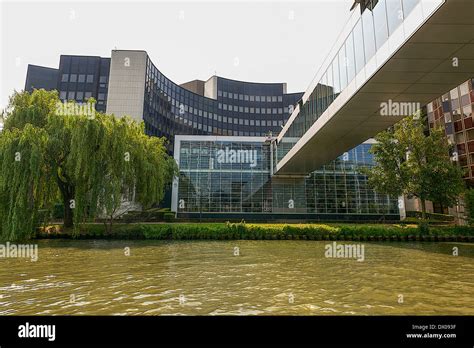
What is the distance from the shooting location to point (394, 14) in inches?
343

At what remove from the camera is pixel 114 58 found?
4509cm

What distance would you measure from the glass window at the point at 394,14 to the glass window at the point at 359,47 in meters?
1.95

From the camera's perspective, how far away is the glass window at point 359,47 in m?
11.1

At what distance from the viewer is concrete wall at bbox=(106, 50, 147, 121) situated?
4416 cm

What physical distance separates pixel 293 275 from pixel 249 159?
96.3ft

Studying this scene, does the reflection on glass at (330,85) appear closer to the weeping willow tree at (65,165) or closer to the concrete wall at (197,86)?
the weeping willow tree at (65,165)

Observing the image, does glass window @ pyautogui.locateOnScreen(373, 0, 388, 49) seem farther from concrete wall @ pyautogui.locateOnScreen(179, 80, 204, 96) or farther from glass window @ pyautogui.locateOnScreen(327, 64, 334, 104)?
concrete wall @ pyautogui.locateOnScreen(179, 80, 204, 96)

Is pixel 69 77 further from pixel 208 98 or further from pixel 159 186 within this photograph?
pixel 159 186

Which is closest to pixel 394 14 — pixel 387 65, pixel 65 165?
pixel 387 65

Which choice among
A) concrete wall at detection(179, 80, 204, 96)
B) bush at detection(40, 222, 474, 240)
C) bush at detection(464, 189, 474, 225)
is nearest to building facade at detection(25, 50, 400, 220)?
bush at detection(40, 222, 474, 240)

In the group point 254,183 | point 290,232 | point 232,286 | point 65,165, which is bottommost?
point 232,286

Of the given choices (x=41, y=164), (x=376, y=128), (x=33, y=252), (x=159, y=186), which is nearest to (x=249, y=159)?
(x=159, y=186)

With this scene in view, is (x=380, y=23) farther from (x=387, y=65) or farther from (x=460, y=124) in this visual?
(x=460, y=124)

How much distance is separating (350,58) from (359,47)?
2.72 feet
